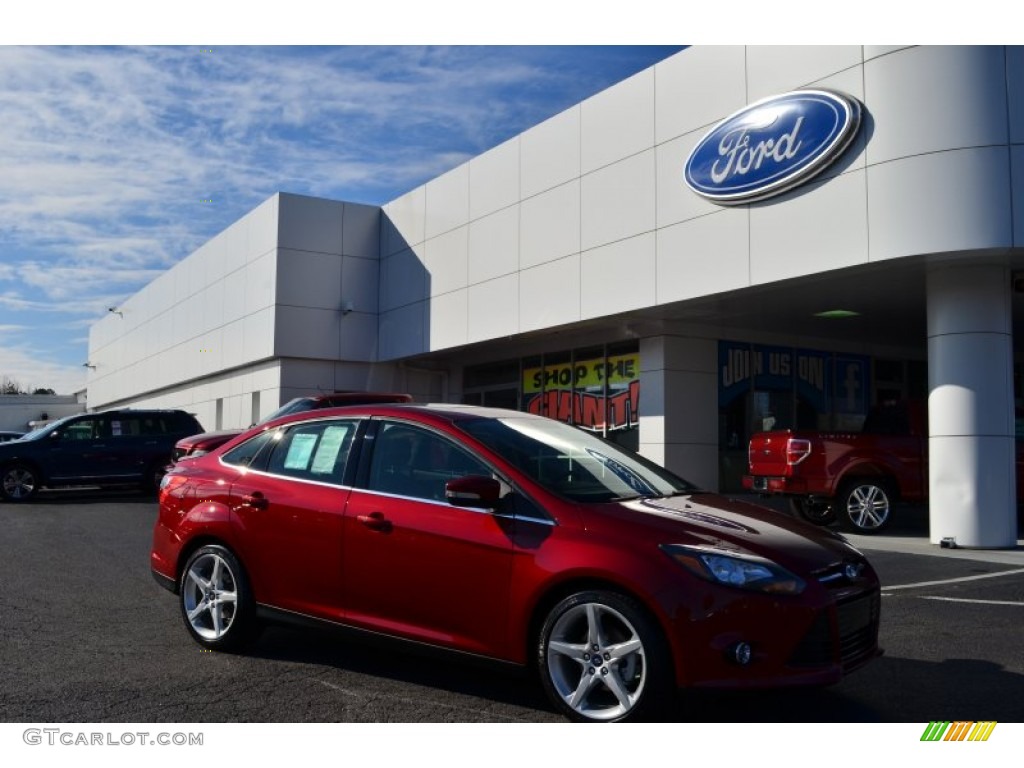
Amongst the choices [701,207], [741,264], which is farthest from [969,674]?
[701,207]

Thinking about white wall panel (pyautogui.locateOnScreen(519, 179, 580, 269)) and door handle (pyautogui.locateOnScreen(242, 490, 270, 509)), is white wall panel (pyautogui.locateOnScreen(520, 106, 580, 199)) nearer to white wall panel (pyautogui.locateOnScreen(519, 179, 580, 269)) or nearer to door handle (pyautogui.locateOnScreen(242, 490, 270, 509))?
white wall panel (pyautogui.locateOnScreen(519, 179, 580, 269))

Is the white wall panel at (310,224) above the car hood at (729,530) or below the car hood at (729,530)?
above

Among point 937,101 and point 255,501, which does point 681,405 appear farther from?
point 255,501

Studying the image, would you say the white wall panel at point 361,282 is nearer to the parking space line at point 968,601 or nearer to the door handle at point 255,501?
the parking space line at point 968,601

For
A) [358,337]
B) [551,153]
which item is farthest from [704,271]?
[358,337]

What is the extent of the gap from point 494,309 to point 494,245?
1292 millimetres

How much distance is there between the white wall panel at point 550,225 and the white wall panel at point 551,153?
0.68 ft

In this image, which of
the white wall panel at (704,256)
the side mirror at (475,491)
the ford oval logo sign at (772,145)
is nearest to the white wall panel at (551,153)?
the white wall panel at (704,256)

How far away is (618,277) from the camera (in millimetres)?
15938

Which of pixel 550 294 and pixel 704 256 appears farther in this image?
pixel 550 294

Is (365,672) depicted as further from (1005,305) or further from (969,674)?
(1005,305)

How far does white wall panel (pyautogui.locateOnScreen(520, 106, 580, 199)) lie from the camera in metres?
17.1

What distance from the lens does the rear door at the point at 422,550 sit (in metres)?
4.59

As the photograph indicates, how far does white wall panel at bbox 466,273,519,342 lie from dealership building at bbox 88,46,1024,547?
7 cm
